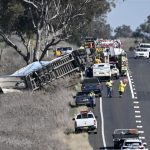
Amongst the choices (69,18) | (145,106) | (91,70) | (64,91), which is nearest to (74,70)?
(91,70)

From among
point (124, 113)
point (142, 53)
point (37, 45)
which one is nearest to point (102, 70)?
point (124, 113)

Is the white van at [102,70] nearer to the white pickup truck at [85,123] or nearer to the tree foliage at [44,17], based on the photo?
the tree foliage at [44,17]

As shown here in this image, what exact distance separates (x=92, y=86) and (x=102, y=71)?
7.79 m

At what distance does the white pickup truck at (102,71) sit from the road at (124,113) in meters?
1.01

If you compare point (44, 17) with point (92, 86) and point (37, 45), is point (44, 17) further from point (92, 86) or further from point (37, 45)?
point (92, 86)

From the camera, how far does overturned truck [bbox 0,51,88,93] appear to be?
221ft

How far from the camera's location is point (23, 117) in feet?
165

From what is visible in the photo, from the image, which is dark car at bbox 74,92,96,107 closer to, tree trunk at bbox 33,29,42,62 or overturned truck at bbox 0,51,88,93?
overturned truck at bbox 0,51,88,93

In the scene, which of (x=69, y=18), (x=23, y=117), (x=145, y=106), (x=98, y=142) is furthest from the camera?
(x=69, y=18)

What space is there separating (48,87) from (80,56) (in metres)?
5.15

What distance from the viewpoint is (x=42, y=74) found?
221ft

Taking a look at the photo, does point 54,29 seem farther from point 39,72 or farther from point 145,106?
point 145,106

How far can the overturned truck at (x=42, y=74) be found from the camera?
221ft

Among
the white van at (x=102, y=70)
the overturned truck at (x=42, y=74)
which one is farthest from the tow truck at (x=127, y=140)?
the white van at (x=102, y=70)
